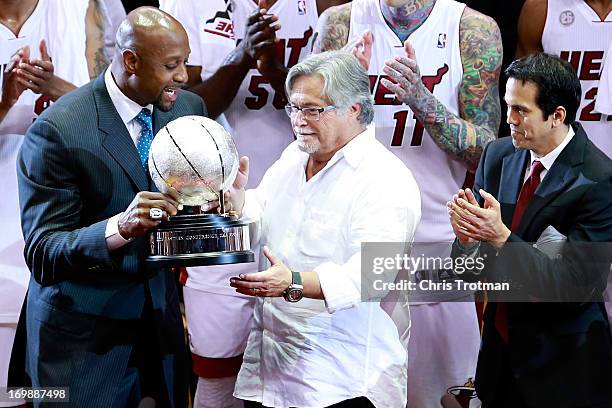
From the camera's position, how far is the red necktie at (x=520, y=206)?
135 inches

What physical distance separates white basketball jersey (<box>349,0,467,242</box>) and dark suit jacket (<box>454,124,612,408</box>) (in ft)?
2.02

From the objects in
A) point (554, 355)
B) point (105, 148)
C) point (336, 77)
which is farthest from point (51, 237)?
point (554, 355)

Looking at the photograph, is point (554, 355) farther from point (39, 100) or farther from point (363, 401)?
point (39, 100)

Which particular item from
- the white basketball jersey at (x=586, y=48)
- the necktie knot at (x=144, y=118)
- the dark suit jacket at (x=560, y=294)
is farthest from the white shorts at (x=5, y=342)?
the white basketball jersey at (x=586, y=48)

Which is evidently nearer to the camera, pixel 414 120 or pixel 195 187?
pixel 195 187

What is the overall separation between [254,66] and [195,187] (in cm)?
150

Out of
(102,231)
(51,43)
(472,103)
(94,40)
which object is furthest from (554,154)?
(51,43)

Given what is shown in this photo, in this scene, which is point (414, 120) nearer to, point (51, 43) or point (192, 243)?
point (192, 243)

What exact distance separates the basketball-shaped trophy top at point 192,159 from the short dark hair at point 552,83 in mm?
1170

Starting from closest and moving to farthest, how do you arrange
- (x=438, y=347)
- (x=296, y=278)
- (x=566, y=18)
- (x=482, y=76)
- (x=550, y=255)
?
(x=296, y=278) → (x=550, y=255) → (x=482, y=76) → (x=566, y=18) → (x=438, y=347)

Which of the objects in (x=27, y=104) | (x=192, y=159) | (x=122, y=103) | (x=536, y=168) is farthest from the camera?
(x=27, y=104)

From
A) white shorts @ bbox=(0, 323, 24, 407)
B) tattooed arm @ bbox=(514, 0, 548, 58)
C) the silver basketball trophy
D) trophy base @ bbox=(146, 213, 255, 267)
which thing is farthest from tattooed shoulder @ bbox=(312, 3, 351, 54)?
white shorts @ bbox=(0, 323, 24, 407)

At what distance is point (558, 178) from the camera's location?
334cm

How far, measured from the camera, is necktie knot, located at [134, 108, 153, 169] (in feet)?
10.5
